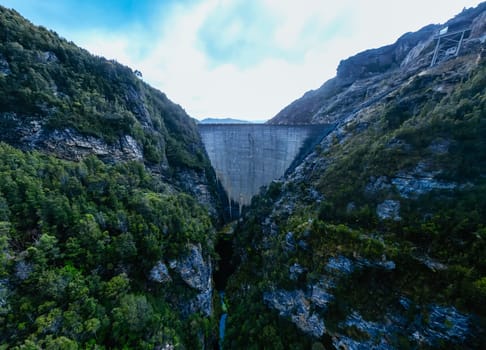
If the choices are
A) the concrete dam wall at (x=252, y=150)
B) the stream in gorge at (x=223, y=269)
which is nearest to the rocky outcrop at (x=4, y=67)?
the concrete dam wall at (x=252, y=150)

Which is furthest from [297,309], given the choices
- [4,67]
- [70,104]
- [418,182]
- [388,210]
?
[4,67]

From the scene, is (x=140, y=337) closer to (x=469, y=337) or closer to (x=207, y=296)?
(x=207, y=296)

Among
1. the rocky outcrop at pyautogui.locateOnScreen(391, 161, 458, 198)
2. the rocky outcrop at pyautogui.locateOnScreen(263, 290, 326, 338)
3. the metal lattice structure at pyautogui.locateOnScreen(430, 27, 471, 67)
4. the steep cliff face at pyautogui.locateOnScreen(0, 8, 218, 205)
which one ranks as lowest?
the rocky outcrop at pyautogui.locateOnScreen(263, 290, 326, 338)

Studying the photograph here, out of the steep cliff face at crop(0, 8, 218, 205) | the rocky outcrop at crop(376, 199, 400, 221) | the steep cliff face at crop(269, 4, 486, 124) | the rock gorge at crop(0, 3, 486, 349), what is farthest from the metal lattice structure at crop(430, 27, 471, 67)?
the steep cliff face at crop(0, 8, 218, 205)

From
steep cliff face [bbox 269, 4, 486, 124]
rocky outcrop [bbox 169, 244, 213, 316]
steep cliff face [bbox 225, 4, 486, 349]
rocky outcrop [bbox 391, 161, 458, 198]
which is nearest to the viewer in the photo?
steep cliff face [bbox 225, 4, 486, 349]

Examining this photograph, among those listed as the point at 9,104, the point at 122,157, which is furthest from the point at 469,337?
the point at 9,104

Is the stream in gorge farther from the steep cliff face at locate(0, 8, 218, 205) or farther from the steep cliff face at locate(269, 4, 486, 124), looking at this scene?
the steep cliff face at locate(269, 4, 486, 124)

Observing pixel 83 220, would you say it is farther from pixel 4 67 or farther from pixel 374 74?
pixel 374 74
